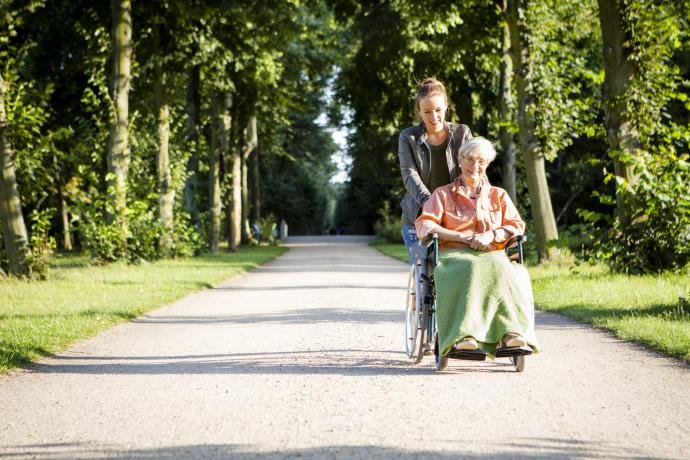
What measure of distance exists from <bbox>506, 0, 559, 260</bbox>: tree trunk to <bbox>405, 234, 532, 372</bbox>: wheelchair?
11275 millimetres

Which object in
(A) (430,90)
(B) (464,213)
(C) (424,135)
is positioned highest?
(A) (430,90)

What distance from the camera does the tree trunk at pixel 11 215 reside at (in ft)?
48.8

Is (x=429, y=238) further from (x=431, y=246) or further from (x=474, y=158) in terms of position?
(x=474, y=158)

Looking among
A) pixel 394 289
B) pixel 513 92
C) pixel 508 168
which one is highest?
pixel 513 92

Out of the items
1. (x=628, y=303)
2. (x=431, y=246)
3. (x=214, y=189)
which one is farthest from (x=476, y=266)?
(x=214, y=189)

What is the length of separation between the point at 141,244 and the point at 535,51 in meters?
9.77

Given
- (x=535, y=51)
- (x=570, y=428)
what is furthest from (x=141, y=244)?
(x=570, y=428)

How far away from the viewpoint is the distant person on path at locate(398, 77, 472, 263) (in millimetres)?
6555

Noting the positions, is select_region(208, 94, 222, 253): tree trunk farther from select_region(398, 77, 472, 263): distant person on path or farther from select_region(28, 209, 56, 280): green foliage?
select_region(398, 77, 472, 263): distant person on path

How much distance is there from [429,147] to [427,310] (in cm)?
126

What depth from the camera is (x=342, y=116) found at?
98.5ft

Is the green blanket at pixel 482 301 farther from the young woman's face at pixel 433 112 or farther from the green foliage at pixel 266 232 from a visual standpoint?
the green foliage at pixel 266 232

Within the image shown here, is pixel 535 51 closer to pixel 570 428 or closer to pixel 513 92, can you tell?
pixel 513 92

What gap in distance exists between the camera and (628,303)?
10211mm
